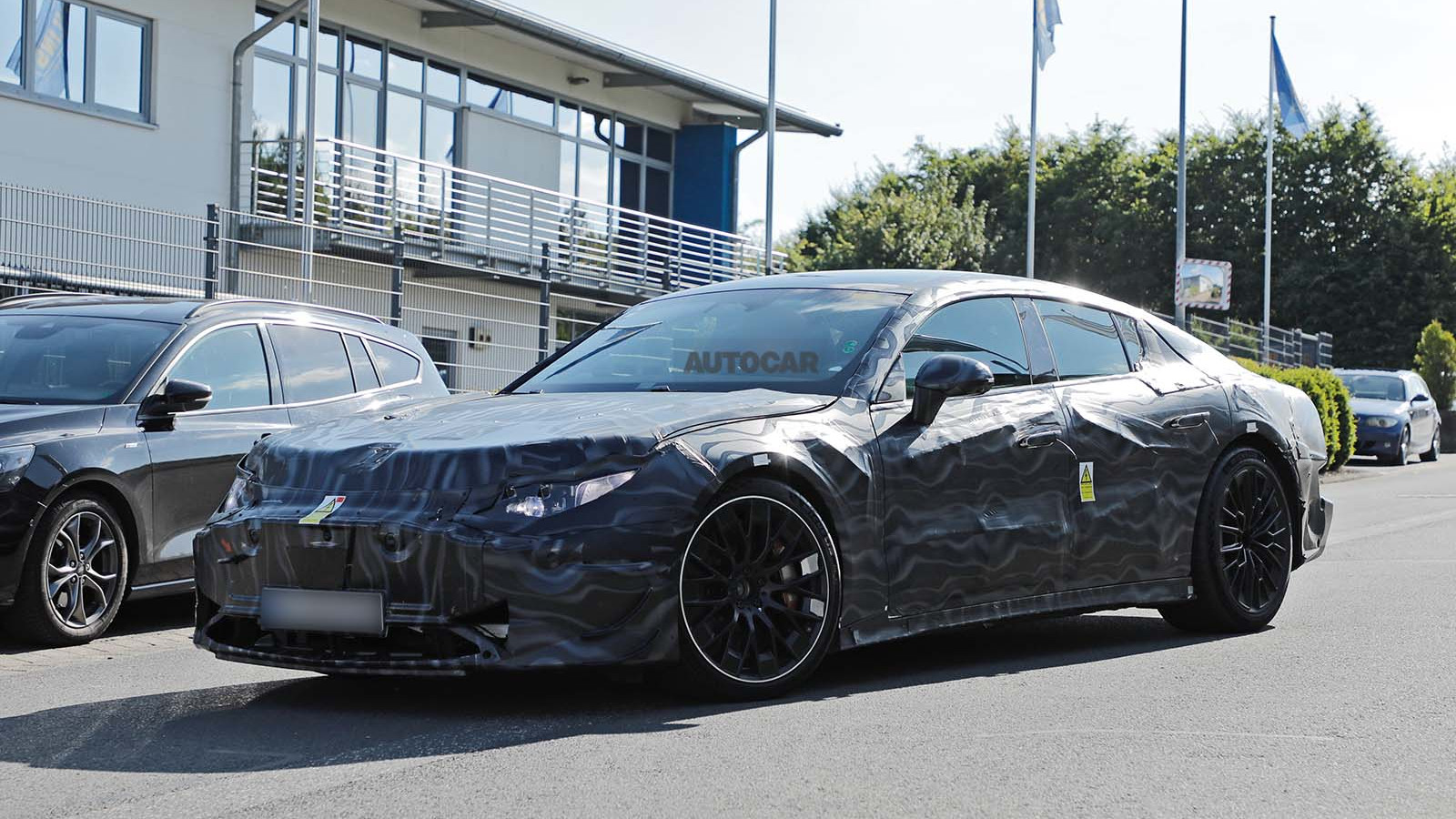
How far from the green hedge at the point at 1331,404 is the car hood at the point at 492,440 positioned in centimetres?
1846

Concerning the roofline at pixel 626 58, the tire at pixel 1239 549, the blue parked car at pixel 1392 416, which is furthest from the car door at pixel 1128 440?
the blue parked car at pixel 1392 416

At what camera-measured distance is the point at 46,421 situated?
7.48 metres

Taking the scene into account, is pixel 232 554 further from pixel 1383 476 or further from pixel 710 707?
pixel 1383 476

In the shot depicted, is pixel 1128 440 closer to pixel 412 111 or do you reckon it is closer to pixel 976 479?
pixel 976 479

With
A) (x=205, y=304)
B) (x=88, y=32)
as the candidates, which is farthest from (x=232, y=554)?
(x=88, y=32)

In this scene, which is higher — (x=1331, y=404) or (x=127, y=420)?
(x=1331, y=404)

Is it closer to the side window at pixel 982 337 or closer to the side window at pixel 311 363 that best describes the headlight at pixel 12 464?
the side window at pixel 311 363

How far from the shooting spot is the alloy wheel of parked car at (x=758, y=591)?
17.6 feet

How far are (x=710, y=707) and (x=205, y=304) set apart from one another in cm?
436

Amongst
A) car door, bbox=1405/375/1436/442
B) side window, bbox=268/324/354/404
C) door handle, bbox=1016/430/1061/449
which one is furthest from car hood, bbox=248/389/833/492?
car door, bbox=1405/375/1436/442

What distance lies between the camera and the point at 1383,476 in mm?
23672

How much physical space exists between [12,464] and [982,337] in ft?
13.3

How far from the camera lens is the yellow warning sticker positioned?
21.8 feet

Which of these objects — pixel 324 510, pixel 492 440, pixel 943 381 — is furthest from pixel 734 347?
pixel 324 510
